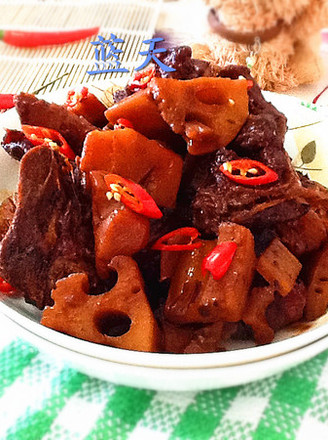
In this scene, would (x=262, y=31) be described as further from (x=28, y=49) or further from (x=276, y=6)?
(x=28, y=49)

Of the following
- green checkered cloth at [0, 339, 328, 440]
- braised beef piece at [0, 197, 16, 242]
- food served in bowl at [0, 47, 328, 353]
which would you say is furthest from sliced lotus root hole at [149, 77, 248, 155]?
green checkered cloth at [0, 339, 328, 440]

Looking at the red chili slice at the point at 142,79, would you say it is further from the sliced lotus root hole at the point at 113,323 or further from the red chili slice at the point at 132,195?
the sliced lotus root hole at the point at 113,323

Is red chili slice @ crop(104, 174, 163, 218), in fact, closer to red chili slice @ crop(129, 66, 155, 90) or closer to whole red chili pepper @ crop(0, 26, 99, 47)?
red chili slice @ crop(129, 66, 155, 90)

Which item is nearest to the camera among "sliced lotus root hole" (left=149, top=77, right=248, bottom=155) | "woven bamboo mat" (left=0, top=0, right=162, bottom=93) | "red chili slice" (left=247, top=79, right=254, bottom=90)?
"sliced lotus root hole" (left=149, top=77, right=248, bottom=155)

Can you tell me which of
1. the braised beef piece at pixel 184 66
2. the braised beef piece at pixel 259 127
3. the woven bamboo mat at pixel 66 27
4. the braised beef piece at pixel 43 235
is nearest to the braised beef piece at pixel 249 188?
the braised beef piece at pixel 259 127

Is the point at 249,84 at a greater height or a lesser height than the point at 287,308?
greater

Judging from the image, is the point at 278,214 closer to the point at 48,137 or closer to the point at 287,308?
the point at 287,308

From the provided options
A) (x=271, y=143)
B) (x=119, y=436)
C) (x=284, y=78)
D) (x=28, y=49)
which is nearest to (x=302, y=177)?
(x=271, y=143)

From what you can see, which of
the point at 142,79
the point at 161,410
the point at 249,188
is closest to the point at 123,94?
the point at 142,79
